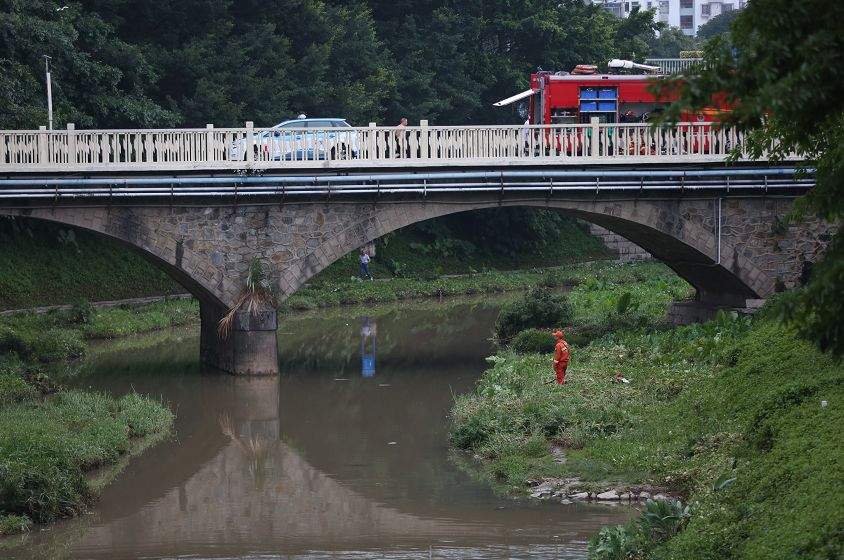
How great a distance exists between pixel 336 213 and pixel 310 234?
65 centimetres

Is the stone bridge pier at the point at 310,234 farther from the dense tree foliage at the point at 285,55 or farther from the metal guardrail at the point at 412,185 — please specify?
the dense tree foliage at the point at 285,55

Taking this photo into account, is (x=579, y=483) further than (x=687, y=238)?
No

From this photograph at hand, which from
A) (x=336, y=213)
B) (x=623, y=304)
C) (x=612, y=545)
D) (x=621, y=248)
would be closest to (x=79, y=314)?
(x=336, y=213)

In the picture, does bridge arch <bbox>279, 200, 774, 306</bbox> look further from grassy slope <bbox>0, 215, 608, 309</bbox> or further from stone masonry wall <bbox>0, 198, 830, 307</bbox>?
grassy slope <bbox>0, 215, 608, 309</bbox>

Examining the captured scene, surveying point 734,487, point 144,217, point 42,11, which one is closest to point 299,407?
point 144,217

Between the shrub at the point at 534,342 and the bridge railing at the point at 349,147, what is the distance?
136 inches

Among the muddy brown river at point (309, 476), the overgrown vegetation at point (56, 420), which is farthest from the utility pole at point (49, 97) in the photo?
the muddy brown river at point (309, 476)

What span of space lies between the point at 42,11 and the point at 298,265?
12480mm

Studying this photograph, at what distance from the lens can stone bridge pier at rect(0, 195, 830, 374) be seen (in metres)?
26.9

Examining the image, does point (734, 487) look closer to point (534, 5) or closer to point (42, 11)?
point (42, 11)

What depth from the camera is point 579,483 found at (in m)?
16.8

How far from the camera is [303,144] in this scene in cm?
2709

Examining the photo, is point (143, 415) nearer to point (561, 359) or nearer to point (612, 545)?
point (561, 359)

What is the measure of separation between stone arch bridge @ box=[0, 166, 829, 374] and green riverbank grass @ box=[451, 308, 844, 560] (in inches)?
137
